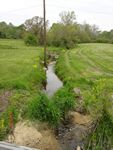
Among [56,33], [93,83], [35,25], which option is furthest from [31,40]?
[93,83]

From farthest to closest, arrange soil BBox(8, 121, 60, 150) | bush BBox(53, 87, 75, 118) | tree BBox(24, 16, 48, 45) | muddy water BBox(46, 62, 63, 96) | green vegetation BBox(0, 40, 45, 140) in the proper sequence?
tree BBox(24, 16, 48, 45)
muddy water BBox(46, 62, 63, 96)
green vegetation BBox(0, 40, 45, 140)
bush BBox(53, 87, 75, 118)
soil BBox(8, 121, 60, 150)

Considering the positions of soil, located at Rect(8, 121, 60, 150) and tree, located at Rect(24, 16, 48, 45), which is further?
tree, located at Rect(24, 16, 48, 45)

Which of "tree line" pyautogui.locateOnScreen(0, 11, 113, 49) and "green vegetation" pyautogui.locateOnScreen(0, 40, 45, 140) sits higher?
"tree line" pyautogui.locateOnScreen(0, 11, 113, 49)

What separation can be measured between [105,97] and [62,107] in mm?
5329

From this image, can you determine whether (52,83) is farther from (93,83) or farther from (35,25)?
(35,25)

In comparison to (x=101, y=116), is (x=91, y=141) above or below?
below

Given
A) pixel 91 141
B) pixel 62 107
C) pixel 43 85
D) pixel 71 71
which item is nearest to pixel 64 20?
pixel 71 71

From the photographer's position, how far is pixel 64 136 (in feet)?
37.6

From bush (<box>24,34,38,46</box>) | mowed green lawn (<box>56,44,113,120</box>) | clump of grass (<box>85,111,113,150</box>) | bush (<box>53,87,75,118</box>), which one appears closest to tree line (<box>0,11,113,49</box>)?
bush (<box>24,34,38,46</box>)

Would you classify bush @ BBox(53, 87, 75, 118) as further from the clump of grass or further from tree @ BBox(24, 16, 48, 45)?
tree @ BBox(24, 16, 48, 45)

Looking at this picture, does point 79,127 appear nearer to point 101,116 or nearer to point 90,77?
point 101,116

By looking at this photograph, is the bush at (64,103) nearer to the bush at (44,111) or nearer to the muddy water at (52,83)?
the bush at (44,111)

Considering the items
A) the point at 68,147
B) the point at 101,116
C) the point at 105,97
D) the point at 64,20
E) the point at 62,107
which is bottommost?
the point at 68,147

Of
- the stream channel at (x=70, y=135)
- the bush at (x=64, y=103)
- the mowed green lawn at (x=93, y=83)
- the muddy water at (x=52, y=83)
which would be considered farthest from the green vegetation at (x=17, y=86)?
the mowed green lawn at (x=93, y=83)
